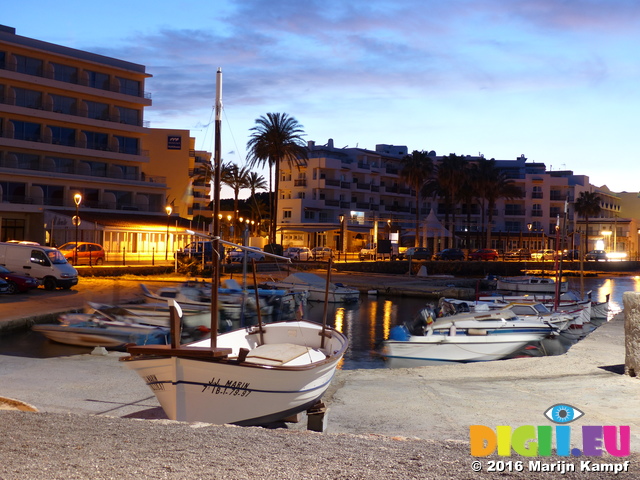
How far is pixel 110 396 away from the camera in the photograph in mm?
12609

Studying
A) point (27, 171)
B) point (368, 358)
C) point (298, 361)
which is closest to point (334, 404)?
point (298, 361)

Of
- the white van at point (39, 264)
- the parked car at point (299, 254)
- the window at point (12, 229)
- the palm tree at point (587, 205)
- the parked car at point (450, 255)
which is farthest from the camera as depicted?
the palm tree at point (587, 205)

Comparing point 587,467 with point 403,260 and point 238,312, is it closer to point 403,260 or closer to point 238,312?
point 238,312

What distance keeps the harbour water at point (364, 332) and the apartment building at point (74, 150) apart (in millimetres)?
26630

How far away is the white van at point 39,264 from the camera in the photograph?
3803 cm

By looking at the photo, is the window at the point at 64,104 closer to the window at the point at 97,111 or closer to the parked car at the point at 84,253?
the window at the point at 97,111

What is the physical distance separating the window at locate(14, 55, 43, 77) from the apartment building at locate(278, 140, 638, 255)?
3837 cm

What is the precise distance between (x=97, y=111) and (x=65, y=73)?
487 cm

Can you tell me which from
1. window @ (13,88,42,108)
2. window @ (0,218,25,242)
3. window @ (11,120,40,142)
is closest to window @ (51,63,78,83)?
window @ (13,88,42,108)

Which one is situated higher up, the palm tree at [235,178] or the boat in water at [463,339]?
the palm tree at [235,178]

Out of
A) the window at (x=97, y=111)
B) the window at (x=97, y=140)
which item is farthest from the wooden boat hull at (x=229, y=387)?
the window at (x=97, y=111)

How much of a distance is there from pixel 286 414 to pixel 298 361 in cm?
197

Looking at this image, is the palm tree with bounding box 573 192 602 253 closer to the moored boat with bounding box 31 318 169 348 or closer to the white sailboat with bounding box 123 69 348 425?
the moored boat with bounding box 31 318 169 348

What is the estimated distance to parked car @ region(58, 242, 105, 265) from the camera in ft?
170
